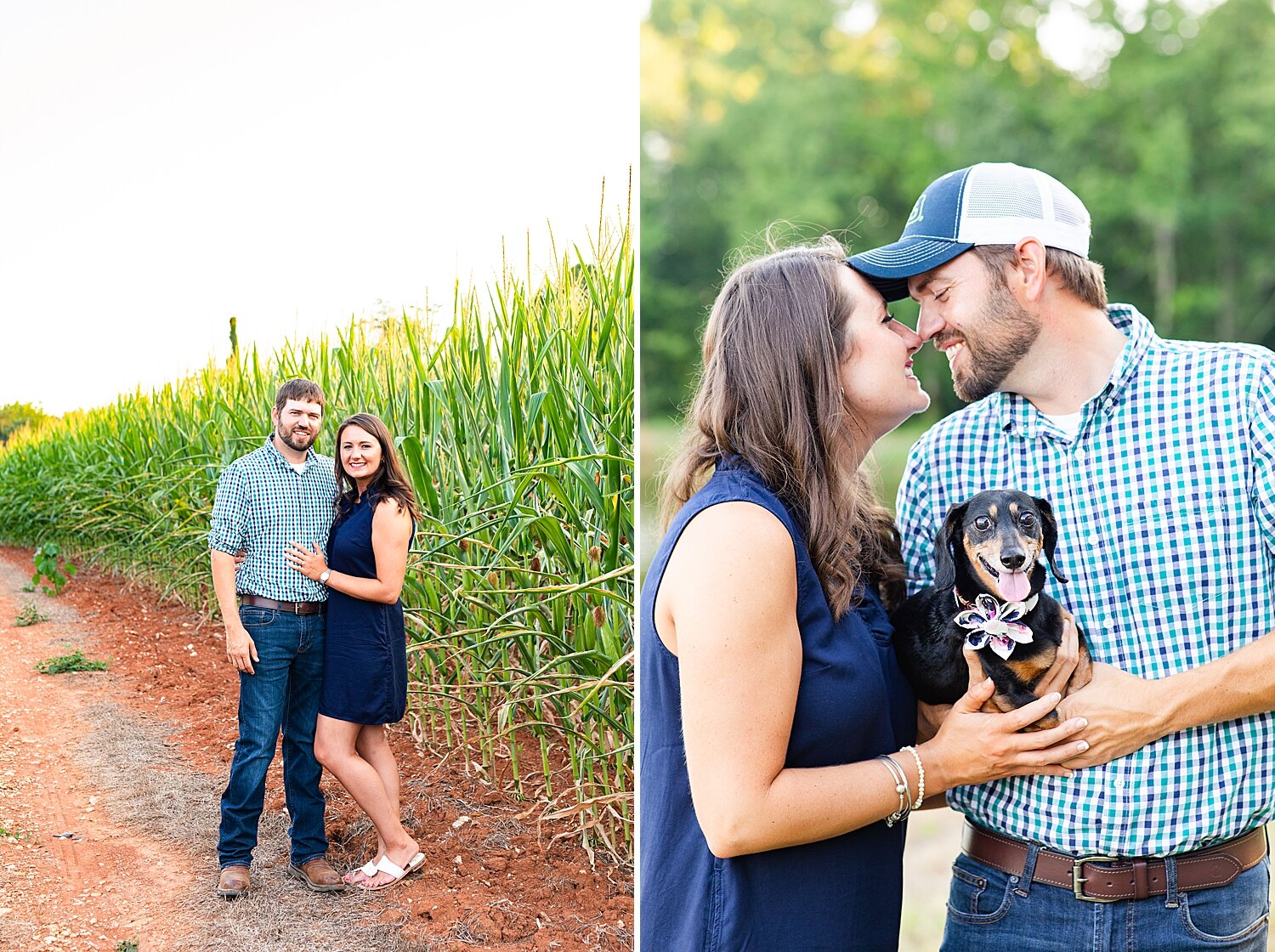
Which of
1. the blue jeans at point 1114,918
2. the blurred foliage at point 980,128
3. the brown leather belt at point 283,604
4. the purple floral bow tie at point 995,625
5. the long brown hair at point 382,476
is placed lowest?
the blue jeans at point 1114,918

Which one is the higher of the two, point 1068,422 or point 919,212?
point 919,212

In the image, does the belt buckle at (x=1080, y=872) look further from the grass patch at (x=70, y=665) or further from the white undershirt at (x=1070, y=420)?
the grass patch at (x=70, y=665)

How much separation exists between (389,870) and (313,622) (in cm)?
57

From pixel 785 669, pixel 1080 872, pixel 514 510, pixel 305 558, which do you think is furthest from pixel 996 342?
pixel 305 558

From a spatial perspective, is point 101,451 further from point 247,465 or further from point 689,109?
point 689,109

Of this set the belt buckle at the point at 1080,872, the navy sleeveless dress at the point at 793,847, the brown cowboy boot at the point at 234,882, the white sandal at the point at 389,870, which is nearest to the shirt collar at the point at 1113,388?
the navy sleeveless dress at the point at 793,847

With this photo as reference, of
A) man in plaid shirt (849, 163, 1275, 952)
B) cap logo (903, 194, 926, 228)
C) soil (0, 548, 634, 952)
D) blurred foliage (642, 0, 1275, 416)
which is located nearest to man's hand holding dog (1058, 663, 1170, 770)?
man in plaid shirt (849, 163, 1275, 952)

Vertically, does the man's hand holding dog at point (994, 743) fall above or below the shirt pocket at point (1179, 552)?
below

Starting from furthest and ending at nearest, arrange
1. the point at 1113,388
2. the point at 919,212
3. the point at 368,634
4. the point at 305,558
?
the point at 368,634 → the point at 305,558 → the point at 919,212 → the point at 1113,388

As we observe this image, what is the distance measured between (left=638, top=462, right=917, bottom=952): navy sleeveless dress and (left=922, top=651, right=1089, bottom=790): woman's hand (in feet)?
0.26

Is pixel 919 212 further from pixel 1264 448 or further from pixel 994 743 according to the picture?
pixel 994 743

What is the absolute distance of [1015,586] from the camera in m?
1.53

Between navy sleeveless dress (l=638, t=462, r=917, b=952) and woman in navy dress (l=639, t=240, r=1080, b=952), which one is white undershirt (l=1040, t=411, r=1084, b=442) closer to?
woman in navy dress (l=639, t=240, r=1080, b=952)

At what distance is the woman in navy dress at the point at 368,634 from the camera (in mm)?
2119
